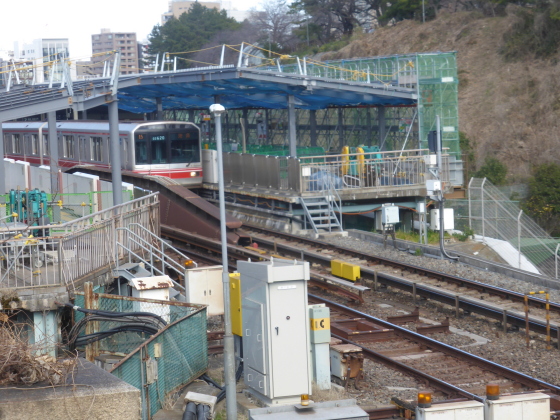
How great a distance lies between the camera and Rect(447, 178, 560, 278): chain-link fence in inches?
845

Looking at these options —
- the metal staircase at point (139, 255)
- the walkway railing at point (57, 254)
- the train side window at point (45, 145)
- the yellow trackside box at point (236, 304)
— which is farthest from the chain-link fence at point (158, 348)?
the train side window at point (45, 145)

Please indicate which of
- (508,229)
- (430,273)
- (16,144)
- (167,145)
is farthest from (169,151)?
(430,273)

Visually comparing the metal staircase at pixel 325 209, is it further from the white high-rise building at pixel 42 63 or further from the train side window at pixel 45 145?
the train side window at pixel 45 145

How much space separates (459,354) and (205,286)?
13.6ft

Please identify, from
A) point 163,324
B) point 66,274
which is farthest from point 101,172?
point 163,324

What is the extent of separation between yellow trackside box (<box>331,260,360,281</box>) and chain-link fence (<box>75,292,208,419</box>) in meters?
6.45

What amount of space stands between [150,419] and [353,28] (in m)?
59.1

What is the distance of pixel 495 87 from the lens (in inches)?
1676

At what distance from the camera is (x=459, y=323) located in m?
14.6

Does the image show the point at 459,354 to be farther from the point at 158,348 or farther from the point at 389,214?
the point at 389,214

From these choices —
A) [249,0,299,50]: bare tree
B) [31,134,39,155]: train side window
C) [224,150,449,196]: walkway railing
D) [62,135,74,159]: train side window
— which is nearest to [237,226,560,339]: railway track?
[224,150,449,196]: walkway railing

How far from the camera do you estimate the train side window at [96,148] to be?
94.9 ft

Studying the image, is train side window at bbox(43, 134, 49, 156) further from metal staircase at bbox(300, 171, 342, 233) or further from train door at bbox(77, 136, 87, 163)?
metal staircase at bbox(300, 171, 342, 233)

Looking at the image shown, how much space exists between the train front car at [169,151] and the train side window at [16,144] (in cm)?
1138
